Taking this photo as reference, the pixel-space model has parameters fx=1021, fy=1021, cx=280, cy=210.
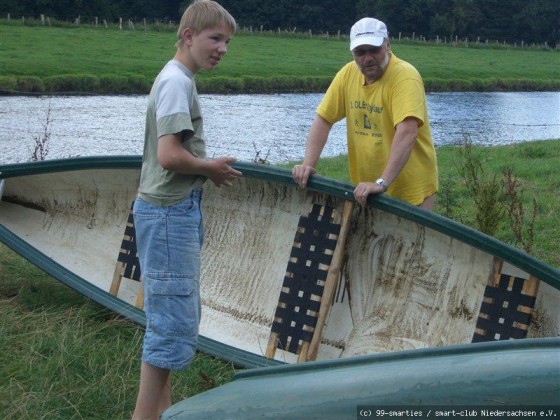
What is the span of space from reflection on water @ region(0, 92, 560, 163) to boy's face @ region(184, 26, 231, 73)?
653cm

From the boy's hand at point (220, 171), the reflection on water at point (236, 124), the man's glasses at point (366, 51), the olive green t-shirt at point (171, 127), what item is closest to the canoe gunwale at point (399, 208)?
the man's glasses at point (366, 51)

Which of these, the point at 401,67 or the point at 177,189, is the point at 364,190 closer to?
the point at 401,67

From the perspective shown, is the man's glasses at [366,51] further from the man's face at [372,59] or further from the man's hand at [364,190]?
the man's hand at [364,190]

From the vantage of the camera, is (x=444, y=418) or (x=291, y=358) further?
(x=291, y=358)

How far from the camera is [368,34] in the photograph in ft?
15.2

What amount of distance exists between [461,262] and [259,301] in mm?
1184

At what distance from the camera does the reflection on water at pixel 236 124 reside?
15469mm

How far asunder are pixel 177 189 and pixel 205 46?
20.8 inches

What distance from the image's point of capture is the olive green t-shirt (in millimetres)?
3576

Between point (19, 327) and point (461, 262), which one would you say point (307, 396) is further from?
point (19, 327)

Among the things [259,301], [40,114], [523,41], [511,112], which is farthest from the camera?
[523,41]

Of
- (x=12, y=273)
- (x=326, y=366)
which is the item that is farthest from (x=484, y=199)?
(x=326, y=366)

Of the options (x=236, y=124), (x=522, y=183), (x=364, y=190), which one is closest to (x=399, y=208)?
(x=364, y=190)

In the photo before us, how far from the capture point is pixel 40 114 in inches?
781
